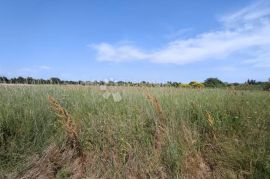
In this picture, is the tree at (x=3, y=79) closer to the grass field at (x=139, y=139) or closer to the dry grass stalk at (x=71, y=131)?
the grass field at (x=139, y=139)

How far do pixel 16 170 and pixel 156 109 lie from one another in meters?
2.40

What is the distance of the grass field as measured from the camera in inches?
203

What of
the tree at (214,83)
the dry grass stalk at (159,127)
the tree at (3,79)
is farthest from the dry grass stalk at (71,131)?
the tree at (214,83)

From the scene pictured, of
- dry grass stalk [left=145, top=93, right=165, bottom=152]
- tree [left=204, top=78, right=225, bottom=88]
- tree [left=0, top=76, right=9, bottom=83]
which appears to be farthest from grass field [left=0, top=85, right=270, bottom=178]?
tree [left=204, top=78, right=225, bottom=88]

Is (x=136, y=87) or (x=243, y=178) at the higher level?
(x=136, y=87)

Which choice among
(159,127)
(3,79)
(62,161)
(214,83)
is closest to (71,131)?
(62,161)

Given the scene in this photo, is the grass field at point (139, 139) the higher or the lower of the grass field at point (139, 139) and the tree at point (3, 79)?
the lower

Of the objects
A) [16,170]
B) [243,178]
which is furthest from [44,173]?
[243,178]

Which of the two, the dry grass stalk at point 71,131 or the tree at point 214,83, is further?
the tree at point 214,83

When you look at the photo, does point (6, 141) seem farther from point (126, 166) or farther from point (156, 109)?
point (156, 109)

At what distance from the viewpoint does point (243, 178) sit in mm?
4863

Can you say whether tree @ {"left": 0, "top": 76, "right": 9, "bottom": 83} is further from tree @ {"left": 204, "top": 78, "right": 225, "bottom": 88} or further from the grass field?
tree @ {"left": 204, "top": 78, "right": 225, "bottom": 88}

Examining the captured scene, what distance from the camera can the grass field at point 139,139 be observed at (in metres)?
5.17

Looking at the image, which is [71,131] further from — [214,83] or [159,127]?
[214,83]
